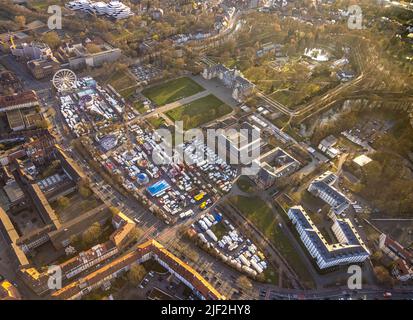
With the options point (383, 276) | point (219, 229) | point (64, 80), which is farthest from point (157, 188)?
point (64, 80)

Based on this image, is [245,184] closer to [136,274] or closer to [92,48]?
[136,274]

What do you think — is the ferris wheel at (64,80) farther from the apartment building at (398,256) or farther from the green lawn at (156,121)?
the apartment building at (398,256)

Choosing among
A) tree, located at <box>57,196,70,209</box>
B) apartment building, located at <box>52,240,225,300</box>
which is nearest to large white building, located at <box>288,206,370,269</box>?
apartment building, located at <box>52,240,225,300</box>

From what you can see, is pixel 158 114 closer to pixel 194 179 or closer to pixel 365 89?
→ pixel 194 179

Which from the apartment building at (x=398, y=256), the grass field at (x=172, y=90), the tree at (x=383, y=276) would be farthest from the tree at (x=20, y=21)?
the tree at (x=383, y=276)

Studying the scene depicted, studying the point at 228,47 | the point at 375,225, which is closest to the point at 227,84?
the point at 228,47

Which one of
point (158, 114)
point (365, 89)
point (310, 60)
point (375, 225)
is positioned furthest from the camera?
point (310, 60)

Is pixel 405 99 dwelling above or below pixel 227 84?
above
